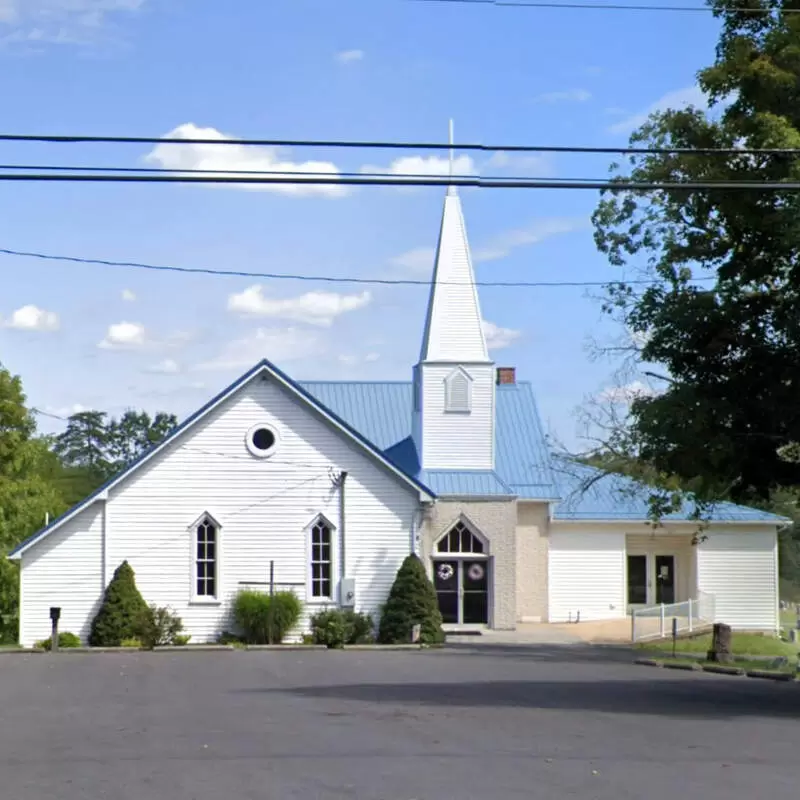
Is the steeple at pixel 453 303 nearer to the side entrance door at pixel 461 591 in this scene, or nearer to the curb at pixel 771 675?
the side entrance door at pixel 461 591

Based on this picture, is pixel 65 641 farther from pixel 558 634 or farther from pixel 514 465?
pixel 514 465

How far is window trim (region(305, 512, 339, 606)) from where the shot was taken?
125 ft

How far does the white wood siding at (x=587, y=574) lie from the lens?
44125 millimetres

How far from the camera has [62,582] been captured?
1478 inches

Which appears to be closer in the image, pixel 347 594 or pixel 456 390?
pixel 347 594

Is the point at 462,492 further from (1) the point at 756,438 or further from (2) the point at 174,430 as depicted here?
(1) the point at 756,438

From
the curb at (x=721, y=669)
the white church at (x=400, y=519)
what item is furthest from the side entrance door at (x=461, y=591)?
the curb at (x=721, y=669)

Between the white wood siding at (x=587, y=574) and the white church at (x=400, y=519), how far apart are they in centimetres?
5

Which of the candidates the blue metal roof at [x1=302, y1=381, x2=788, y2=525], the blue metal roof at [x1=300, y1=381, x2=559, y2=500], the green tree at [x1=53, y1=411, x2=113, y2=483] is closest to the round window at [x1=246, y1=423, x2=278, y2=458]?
the blue metal roof at [x1=302, y1=381, x2=788, y2=525]

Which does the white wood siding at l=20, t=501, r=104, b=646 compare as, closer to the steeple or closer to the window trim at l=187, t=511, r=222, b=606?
the window trim at l=187, t=511, r=222, b=606

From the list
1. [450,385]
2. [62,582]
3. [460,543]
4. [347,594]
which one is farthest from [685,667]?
[62,582]

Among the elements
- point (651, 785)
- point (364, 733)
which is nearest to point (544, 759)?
point (651, 785)

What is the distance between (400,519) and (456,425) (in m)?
6.22

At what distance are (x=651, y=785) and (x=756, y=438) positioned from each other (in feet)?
29.8
